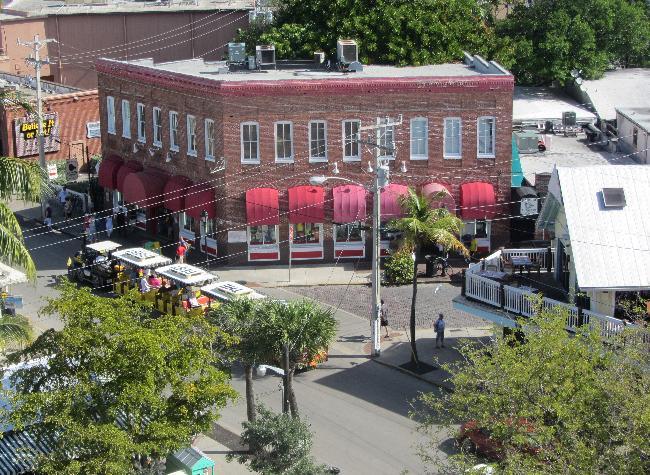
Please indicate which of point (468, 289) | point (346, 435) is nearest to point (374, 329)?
point (468, 289)

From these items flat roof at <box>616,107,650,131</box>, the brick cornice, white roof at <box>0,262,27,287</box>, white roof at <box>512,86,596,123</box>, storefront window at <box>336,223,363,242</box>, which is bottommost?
storefront window at <box>336,223,363,242</box>

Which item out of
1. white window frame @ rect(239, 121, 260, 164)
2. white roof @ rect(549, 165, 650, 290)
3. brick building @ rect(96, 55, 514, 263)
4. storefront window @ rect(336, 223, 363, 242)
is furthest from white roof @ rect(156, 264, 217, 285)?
white roof @ rect(549, 165, 650, 290)

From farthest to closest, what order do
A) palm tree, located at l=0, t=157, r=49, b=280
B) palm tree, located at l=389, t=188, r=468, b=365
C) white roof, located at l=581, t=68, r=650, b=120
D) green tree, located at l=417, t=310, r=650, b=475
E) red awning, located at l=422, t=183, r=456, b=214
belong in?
white roof, located at l=581, t=68, r=650, b=120, red awning, located at l=422, t=183, r=456, b=214, palm tree, located at l=389, t=188, r=468, b=365, palm tree, located at l=0, t=157, r=49, b=280, green tree, located at l=417, t=310, r=650, b=475

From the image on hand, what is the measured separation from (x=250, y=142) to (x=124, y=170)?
8.29 meters

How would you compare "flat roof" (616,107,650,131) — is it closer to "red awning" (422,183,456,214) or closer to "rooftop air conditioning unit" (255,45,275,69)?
"red awning" (422,183,456,214)

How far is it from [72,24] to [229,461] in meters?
58.4

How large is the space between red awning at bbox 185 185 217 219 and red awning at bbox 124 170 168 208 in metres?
2.25

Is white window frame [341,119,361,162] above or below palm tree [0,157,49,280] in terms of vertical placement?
below

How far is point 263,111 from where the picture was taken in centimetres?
5088

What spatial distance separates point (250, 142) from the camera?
168ft

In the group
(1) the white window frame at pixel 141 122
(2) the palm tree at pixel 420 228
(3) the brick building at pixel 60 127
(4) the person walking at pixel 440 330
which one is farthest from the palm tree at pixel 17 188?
(3) the brick building at pixel 60 127

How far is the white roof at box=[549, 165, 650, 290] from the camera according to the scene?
116ft

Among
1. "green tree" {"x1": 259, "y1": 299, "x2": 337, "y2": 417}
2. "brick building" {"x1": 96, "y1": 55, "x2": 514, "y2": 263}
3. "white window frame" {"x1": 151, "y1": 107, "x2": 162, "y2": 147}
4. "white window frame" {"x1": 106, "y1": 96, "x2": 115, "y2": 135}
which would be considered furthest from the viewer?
"white window frame" {"x1": 106, "y1": 96, "x2": 115, "y2": 135}

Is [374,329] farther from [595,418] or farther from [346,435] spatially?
[595,418]
